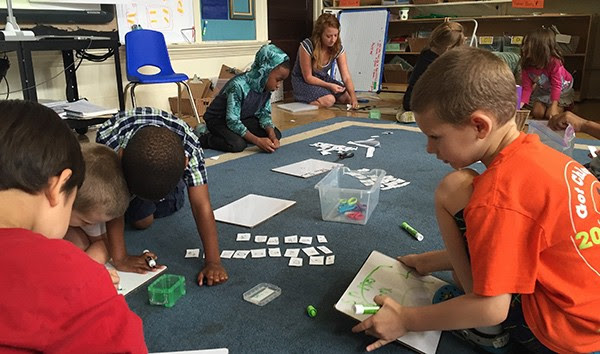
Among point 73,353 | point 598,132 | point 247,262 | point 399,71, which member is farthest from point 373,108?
point 73,353

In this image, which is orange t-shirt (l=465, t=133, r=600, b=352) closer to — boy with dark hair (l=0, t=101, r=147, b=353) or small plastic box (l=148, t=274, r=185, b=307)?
boy with dark hair (l=0, t=101, r=147, b=353)

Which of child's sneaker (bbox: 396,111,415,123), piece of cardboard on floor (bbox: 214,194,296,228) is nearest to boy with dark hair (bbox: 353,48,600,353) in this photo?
piece of cardboard on floor (bbox: 214,194,296,228)

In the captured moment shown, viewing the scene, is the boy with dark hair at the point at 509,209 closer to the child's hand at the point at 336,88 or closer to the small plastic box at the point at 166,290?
the small plastic box at the point at 166,290

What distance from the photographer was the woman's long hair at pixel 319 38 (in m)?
4.40

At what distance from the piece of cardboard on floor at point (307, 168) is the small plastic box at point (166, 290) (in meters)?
1.18

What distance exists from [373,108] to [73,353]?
14.0ft

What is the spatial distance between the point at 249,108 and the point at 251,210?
4.22 ft

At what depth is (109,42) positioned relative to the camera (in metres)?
3.14

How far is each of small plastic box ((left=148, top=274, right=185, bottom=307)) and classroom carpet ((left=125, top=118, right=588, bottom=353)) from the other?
0.02m

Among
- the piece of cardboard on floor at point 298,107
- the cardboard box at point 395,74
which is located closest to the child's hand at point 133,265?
the piece of cardboard on floor at point 298,107

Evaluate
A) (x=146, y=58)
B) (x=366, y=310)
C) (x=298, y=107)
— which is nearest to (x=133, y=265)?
(x=366, y=310)

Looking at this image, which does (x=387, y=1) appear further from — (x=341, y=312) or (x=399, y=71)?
Answer: (x=341, y=312)

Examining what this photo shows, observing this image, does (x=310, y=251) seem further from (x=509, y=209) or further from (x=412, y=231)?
(x=509, y=209)

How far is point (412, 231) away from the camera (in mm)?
1768
